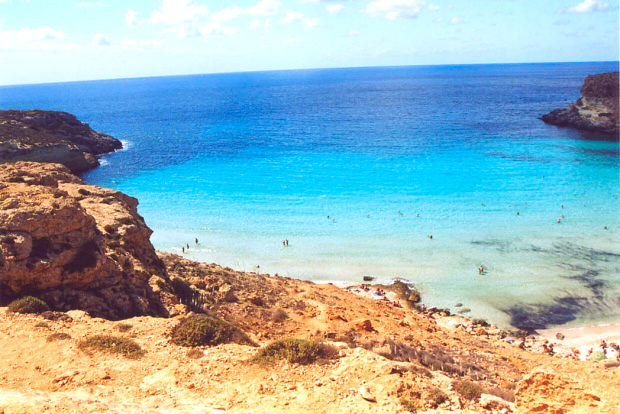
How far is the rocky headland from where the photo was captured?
9.54 m

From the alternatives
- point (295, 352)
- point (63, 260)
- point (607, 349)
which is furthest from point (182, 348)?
point (607, 349)

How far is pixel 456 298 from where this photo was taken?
A: 27484 millimetres

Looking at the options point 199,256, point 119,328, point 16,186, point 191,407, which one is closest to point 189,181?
point 199,256

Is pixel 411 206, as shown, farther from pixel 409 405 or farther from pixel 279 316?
pixel 409 405

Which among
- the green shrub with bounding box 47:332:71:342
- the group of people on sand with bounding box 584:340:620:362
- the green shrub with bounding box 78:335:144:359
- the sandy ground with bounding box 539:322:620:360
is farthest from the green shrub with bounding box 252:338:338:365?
the group of people on sand with bounding box 584:340:620:362

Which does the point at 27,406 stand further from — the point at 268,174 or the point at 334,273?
the point at 268,174

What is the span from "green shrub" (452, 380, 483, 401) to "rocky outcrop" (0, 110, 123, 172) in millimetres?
59413

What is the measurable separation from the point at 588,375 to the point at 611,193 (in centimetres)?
4756

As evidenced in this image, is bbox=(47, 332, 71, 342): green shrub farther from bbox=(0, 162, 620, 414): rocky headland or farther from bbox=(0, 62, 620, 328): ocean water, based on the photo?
bbox=(0, 62, 620, 328): ocean water

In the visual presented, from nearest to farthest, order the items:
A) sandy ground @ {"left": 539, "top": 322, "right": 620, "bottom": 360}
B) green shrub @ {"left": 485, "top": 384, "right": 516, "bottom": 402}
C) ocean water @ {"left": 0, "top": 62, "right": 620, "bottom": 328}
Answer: green shrub @ {"left": 485, "top": 384, "right": 516, "bottom": 402}
sandy ground @ {"left": 539, "top": 322, "right": 620, "bottom": 360}
ocean water @ {"left": 0, "top": 62, "right": 620, "bottom": 328}

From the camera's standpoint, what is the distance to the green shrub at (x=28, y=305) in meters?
13.4

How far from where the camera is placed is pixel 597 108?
8312 centimetres

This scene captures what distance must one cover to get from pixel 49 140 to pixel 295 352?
64.2 m

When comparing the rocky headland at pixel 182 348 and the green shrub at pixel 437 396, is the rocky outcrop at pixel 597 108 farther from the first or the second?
the green shrub at pixel 437 396
